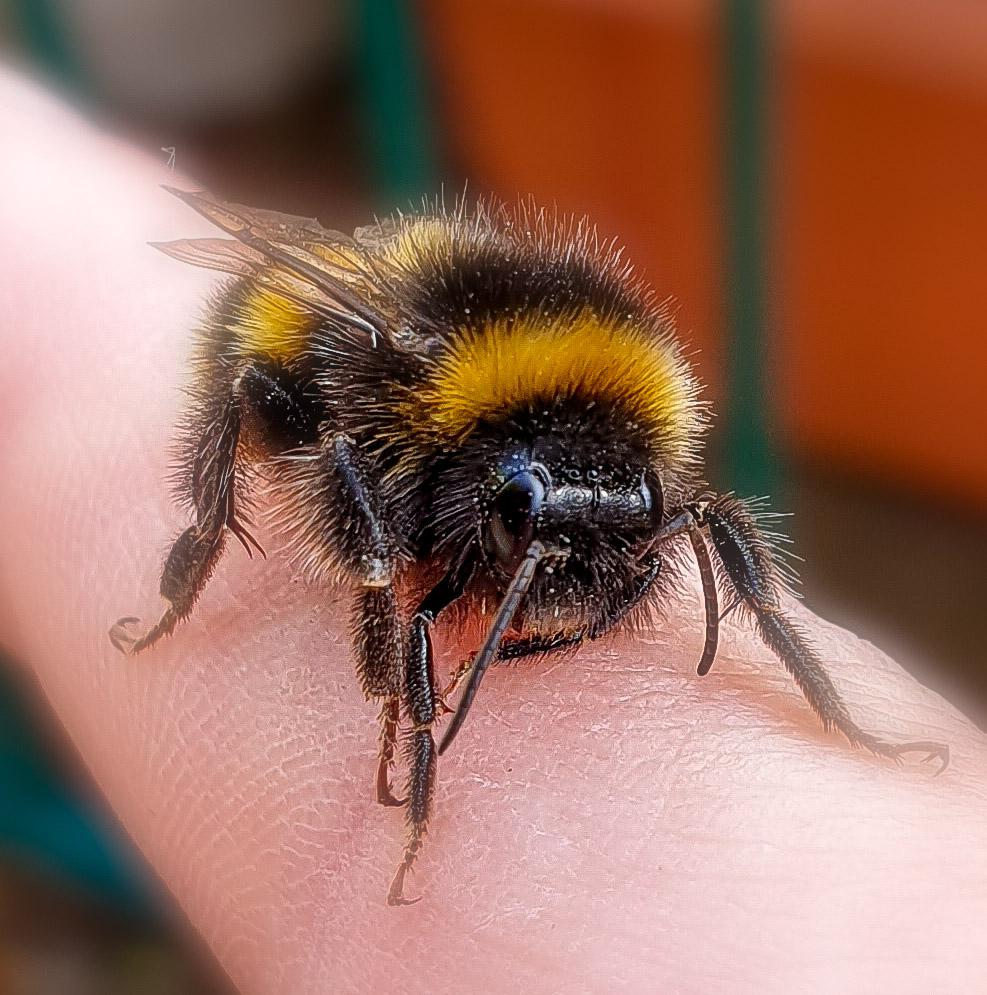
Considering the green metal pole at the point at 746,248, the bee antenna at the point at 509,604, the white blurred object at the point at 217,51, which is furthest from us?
the white blurred object at the point at 217,51

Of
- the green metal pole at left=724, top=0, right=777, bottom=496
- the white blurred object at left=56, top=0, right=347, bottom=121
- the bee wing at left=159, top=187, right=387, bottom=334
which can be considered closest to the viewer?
the bee wing at left=159, top=187, right=387, bottom=334

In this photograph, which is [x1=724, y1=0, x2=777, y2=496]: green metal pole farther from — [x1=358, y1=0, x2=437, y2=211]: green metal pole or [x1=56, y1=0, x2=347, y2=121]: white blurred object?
[x1=56, y1=0, x2=347, y2=121]: white blurred object

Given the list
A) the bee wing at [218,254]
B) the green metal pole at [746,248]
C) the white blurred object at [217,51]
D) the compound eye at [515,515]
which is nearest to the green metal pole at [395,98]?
the white blurred object at [217,51]

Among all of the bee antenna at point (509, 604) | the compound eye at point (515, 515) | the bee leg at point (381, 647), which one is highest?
the compound eye at point (515, 515)

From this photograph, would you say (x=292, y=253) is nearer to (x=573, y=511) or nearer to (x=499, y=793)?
(x=573, y=511)

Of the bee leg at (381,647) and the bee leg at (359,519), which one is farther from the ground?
the bee leg at (359,519)

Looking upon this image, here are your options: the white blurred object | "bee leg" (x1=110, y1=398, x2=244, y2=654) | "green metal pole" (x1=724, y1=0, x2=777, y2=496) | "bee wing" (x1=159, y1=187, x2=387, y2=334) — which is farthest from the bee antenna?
the white blurred object

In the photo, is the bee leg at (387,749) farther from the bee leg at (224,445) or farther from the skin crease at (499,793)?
the bee leg at (224,445)

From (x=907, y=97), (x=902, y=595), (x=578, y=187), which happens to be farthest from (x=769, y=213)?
(x=902, y=595)
